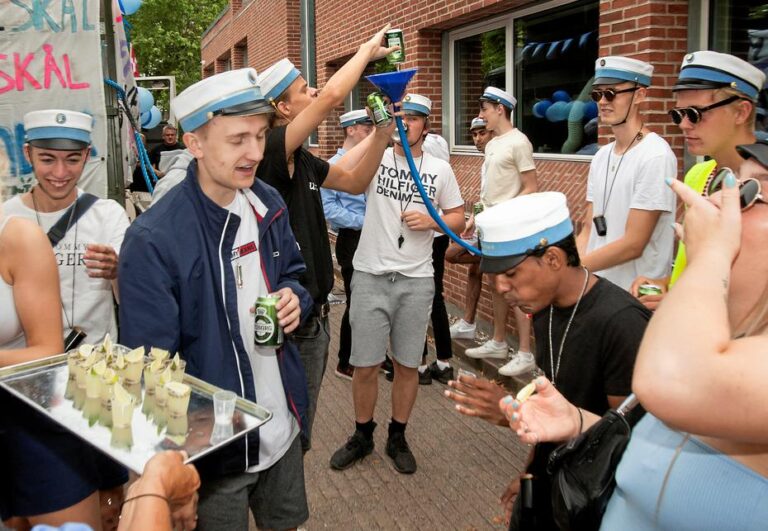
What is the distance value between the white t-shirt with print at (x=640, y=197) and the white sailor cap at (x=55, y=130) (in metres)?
2.83

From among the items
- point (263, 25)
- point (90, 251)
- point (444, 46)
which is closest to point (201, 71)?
point (263, 25)

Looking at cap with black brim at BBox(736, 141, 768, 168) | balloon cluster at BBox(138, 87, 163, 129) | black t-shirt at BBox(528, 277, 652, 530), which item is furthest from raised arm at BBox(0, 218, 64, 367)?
balloon cluster at BBox(138, 87, 163, 129)

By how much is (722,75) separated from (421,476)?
287 cm

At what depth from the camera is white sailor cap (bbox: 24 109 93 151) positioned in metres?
3.28

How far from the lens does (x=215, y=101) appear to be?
2.41 metres

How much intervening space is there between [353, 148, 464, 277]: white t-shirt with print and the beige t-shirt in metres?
1.47

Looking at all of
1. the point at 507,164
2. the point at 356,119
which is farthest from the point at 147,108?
the point at 507,164

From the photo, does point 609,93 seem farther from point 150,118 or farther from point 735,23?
point 150,118

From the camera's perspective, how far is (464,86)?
870 cm

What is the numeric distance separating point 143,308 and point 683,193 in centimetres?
162

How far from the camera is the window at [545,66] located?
647 centimetres

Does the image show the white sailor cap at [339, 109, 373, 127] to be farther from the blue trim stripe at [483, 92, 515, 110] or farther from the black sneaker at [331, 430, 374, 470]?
the black sneaker at [331, 430, 374, 470]

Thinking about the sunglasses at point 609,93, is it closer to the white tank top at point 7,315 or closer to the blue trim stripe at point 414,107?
the blue trim stripe at point 414,107

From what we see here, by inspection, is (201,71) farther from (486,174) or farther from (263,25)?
(486,174)
